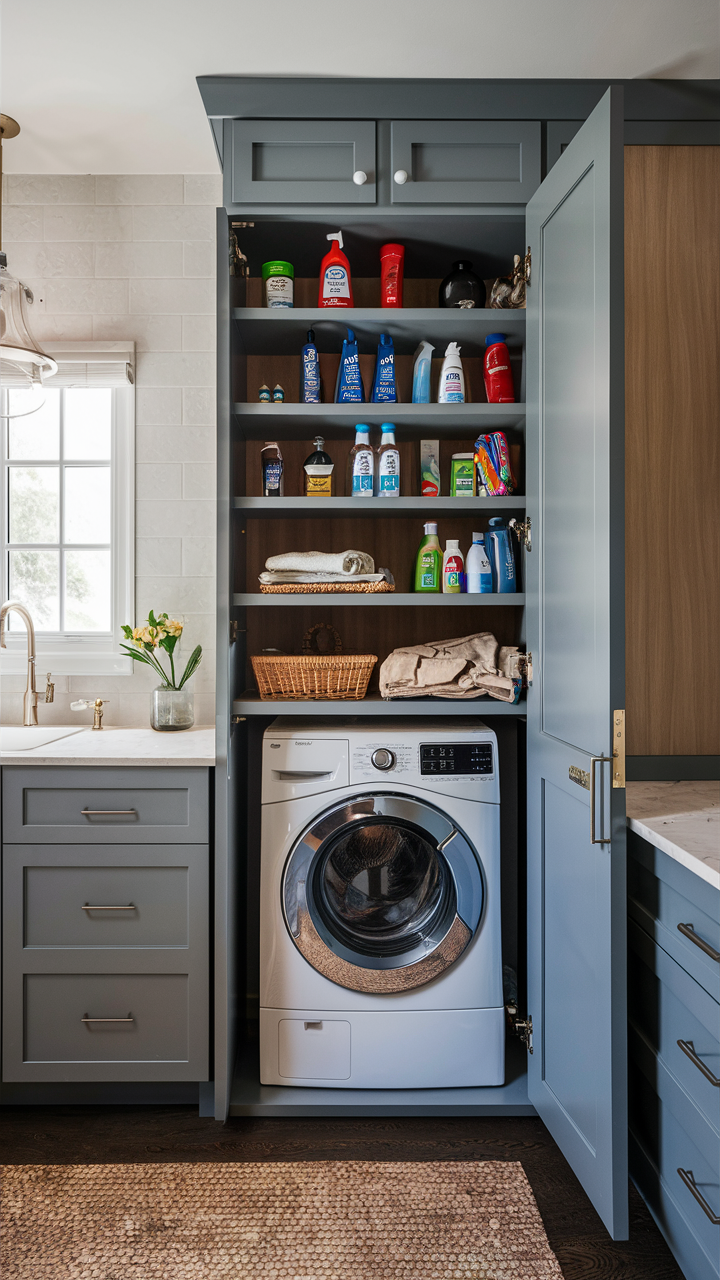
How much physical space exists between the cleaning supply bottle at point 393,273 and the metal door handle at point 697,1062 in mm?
1871

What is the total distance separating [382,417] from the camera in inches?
77.0

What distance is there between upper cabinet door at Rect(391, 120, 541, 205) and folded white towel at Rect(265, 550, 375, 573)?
93 cm

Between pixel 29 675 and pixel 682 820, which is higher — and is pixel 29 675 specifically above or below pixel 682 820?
above

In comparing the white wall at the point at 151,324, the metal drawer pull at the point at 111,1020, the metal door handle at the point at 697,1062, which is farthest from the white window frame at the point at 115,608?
the metal door handle at the point at 697,1062

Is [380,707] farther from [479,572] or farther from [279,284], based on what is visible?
[279,284]

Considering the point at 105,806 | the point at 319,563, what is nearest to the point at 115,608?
the point at 105,806

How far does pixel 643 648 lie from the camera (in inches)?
74.2

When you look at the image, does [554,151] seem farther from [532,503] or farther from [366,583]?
[366,583]

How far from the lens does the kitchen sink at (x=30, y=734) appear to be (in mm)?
2109

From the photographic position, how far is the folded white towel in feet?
6.25

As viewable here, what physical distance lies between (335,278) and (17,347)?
0.90m

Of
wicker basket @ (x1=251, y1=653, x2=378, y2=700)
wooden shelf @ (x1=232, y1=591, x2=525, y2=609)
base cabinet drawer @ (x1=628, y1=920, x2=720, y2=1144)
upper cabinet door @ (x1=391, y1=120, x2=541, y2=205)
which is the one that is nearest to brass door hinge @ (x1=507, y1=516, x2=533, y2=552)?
wooden shelf @ (x1=232, y1=591, x2=525, y2=609)

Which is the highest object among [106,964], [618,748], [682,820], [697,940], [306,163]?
[306,163]

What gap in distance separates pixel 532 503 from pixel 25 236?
194 cm
